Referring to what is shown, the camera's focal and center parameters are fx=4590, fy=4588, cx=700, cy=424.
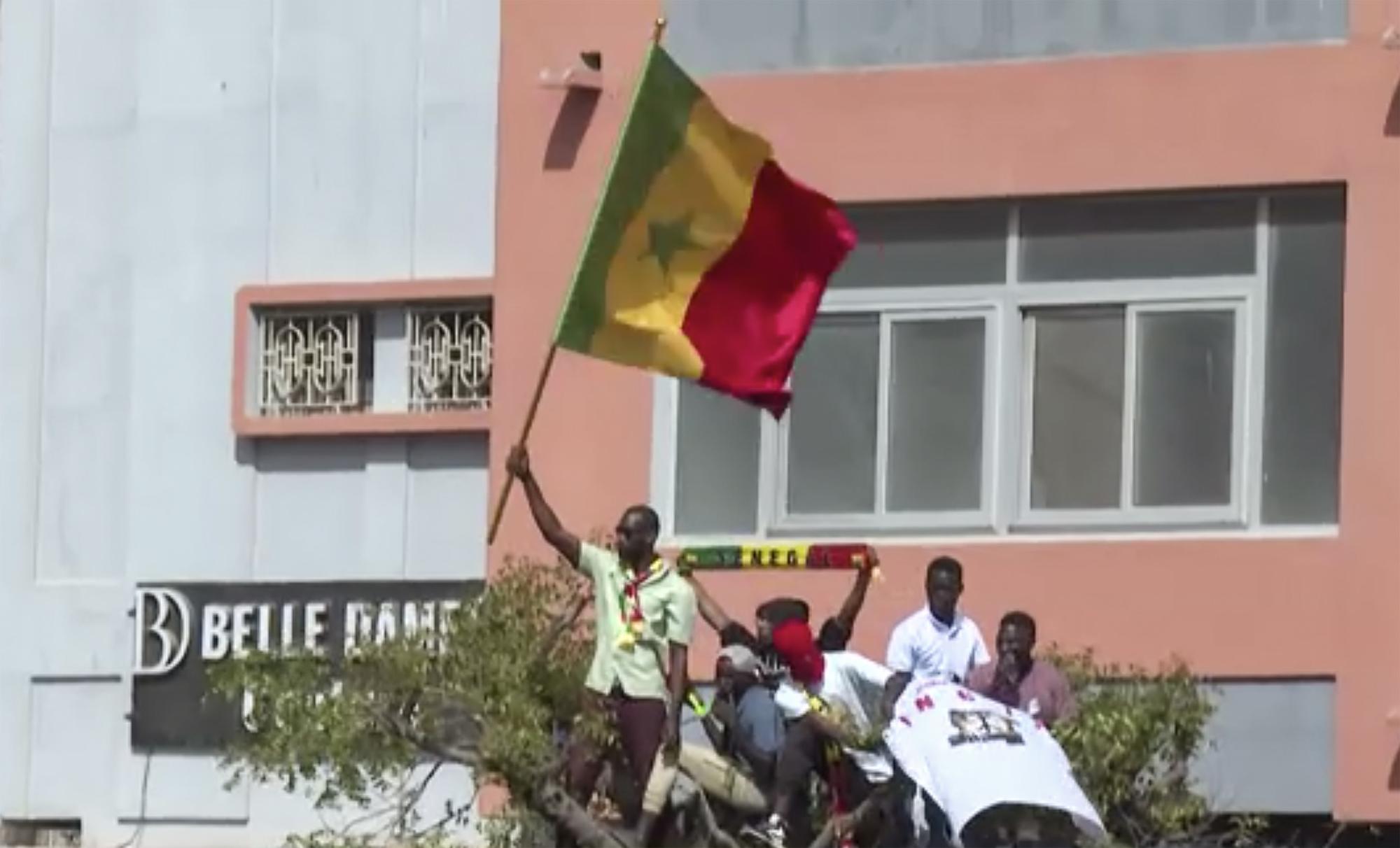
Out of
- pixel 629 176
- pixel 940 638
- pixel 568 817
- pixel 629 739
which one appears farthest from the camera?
pixel 940 638

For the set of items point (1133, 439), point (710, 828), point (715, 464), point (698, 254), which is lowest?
point (710, 828)

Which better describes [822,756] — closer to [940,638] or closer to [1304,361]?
[940,638]

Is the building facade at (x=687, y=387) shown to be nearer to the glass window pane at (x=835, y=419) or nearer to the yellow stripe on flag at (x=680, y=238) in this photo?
the glass window pane at (x=835, y=419)

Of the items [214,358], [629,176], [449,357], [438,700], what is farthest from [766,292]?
[214,358]

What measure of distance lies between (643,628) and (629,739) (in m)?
0.41

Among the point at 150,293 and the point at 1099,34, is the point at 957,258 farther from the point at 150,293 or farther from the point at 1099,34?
the point at 150,293

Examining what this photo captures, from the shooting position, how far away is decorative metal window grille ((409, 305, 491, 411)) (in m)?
21.0

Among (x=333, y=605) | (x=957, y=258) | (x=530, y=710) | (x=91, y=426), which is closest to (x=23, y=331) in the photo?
(x=91, y=426)

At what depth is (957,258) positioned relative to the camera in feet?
65.9

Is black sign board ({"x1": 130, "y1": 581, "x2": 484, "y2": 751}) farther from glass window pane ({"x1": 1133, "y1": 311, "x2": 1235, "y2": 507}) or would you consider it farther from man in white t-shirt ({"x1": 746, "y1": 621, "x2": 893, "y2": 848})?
man in white t-shirt ({"x1": 746, "y1": 621, "x2": 893, "y2": 848})

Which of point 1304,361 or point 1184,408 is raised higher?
point 1304,361

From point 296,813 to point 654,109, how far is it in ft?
16.8

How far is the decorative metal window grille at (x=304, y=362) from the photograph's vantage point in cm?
2130

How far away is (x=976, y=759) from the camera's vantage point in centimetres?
1633
